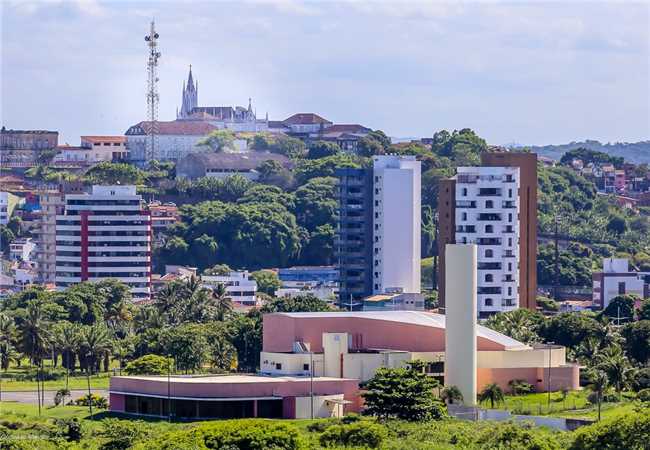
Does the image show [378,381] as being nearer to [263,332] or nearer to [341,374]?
[341,374]

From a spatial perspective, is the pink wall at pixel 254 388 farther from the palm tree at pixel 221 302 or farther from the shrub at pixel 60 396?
the palm tree at pixel 221 302

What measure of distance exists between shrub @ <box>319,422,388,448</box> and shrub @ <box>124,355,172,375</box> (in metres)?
19.0

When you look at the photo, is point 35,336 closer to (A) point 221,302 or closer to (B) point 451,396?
(A) point 221,302

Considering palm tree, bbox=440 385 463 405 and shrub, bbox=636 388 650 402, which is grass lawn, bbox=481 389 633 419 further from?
palm tree, bbox=440 385 463 405

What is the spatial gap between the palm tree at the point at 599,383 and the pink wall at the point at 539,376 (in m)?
3.09

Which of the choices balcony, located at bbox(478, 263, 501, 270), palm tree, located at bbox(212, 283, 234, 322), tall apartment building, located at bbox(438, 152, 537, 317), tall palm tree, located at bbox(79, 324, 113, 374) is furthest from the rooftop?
balcony, located at bbox(478, 263, 501, 270)

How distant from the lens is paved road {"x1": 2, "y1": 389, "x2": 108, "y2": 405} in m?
89.9

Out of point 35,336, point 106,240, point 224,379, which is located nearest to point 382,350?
point 224,379

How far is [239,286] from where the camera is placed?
144625 mm

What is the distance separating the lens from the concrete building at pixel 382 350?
279ft

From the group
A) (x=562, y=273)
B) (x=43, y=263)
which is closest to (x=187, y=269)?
(x=43, y=263)

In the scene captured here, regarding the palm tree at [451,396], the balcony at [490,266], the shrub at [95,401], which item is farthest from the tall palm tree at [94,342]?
the balcony at [490,266]

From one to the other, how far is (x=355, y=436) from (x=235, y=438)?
5.00 metres

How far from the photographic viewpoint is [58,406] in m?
86.8
